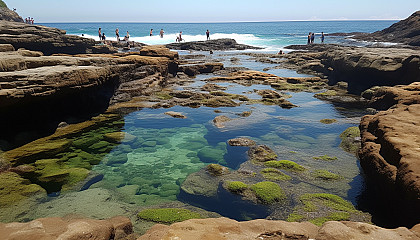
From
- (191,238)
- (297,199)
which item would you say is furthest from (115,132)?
(191,238)

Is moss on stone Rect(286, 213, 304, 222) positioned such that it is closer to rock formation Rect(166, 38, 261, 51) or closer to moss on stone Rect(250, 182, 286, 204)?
moss on stone Rect(250, 182, 286, 204)

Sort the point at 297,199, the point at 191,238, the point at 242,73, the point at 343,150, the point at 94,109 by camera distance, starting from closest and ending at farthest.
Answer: the point at 191,238 → the point at 297,199 → the point at 343,150 → the point at 94,109 → the point at 242,73

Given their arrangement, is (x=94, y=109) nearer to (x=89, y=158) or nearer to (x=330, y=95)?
(x=89, y=158)

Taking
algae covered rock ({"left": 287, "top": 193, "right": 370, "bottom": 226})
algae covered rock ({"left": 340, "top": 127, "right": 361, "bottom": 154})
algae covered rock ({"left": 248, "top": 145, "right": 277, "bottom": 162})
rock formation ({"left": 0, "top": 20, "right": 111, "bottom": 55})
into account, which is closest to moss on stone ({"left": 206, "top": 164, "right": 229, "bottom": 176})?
algae covered rock ({"left": 248, "top": 145, "right": 277, "bottom": 162})

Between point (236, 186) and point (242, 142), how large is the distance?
208 inches

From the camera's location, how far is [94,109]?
70.8ft

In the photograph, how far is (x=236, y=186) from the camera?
36.9 feet

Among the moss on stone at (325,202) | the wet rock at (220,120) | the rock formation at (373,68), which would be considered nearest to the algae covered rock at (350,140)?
the moss on stone at (325,202)

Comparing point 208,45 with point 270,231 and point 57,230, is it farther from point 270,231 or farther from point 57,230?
point 270,231

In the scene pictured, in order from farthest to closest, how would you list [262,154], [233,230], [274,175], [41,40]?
[41,40]
[262,154]
[274,175]
[233,230]

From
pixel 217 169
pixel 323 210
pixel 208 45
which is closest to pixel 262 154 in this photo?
pixel 217 169

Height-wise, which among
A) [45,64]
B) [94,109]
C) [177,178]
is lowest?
[177,178]

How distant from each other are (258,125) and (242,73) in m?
19.3

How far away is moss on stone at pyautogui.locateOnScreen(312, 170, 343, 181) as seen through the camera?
486 inches
